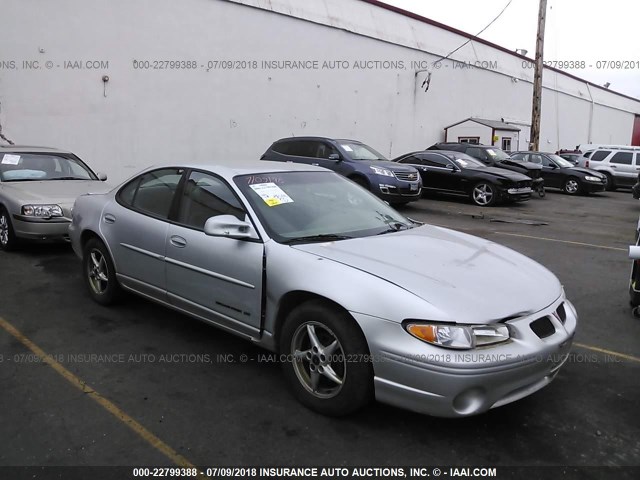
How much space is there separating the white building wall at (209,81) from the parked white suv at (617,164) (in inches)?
264

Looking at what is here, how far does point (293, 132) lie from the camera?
56.2 feet

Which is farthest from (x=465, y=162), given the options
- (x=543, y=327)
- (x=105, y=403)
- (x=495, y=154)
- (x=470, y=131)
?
(x=105, y=403)

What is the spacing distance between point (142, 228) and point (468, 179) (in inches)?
431

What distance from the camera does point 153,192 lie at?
14.5 feet

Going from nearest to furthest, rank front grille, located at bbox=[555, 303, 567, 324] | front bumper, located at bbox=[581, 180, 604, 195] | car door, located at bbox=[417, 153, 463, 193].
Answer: front grille, located at bbox=[555, 303, 567, 324] < car door, located at bbox=[417, 153, 463, 193] < front bumper, located at bbox=[581, 180, 604, 195]

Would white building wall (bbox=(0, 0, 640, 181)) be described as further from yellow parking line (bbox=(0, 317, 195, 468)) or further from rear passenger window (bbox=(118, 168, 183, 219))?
yellow parking line (bbox=(0, 317, 195, 468))

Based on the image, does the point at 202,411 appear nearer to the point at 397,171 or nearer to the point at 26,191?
the point at 26,191

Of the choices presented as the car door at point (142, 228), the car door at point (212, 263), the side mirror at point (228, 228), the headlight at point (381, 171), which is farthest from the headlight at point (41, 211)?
the headlight at point (381, 171)

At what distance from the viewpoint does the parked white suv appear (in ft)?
62.8

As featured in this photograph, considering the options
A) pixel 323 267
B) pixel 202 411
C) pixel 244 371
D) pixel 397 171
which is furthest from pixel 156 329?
pixel 397 171

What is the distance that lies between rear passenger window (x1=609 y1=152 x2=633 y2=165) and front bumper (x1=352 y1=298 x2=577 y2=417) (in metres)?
19.7

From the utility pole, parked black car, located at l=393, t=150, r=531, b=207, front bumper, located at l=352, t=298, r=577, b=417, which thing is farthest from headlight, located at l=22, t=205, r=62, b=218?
the utility pole

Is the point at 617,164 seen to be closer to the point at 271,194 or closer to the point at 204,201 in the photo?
the point at 271,194

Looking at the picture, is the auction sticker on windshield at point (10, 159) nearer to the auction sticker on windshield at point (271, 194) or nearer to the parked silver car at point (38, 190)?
the parked silver car at point (38, 190)
